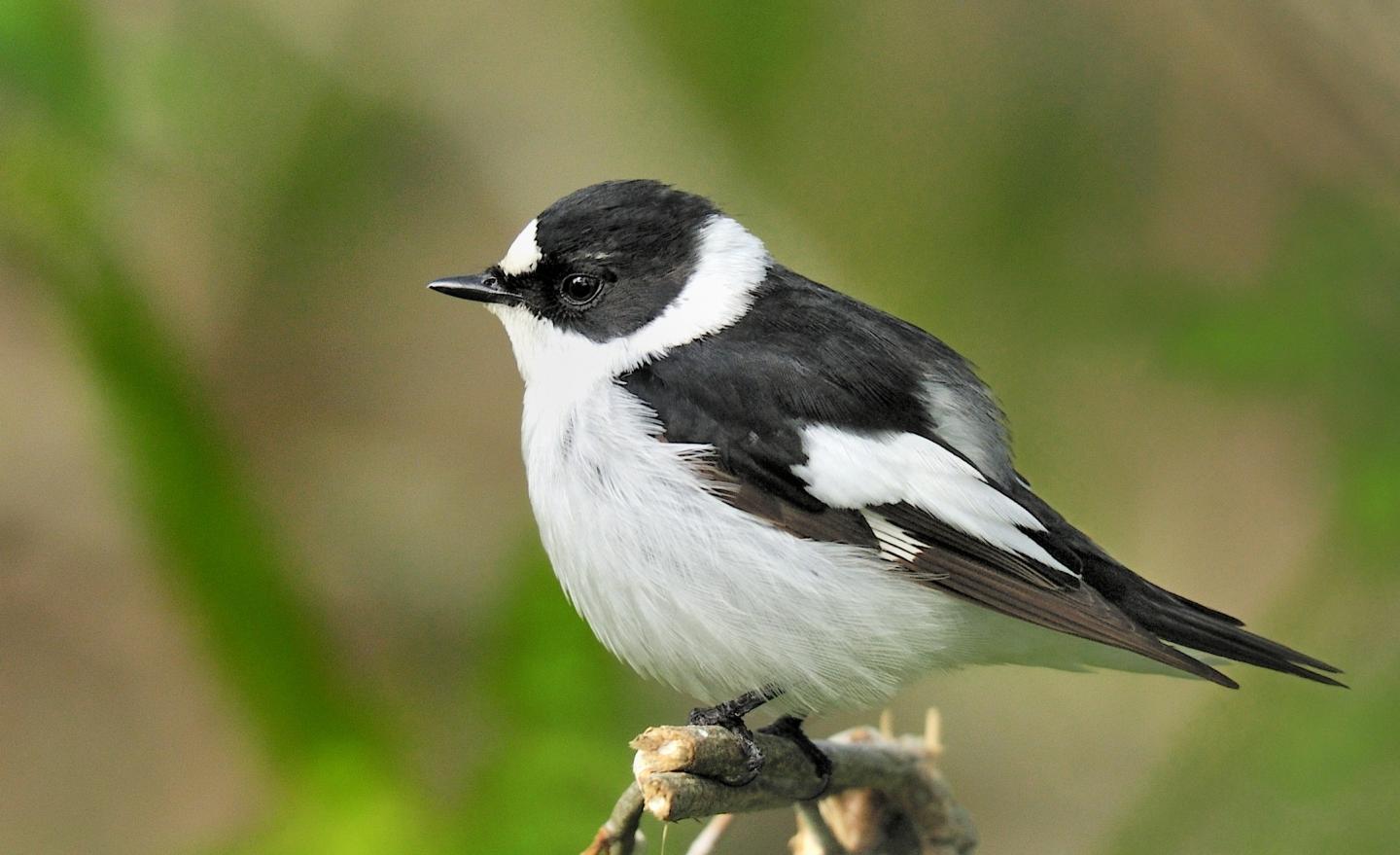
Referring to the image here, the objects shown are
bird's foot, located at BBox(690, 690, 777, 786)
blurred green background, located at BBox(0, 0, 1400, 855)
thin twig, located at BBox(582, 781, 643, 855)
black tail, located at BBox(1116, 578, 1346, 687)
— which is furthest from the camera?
blurred green background, located at BBox(0, 0, 1400, 855)

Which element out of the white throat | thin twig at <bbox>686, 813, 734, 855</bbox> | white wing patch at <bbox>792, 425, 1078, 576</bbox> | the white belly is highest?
the white throat

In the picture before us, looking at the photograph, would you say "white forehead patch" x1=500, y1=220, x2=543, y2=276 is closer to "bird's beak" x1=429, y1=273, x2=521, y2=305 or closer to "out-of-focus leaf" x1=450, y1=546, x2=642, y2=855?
"bird's beak" x1=429, y1=273, x2=521, y2=305

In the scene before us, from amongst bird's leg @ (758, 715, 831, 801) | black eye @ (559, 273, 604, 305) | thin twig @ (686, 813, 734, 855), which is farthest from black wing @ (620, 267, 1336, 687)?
thin twig @ (686, 813, 734, 855)

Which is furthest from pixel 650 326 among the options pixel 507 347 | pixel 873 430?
pixel 507 347

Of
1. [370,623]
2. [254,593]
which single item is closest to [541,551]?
[254,593]

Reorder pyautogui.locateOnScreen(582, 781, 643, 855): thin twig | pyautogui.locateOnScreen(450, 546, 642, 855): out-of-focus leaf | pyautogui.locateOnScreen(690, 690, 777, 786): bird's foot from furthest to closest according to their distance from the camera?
pyautogui.locateOnScreen(450, 546, 642, 855): out-of-focus leaf, pyautogui.locateOnScreen(690, 690, 777, 786): bird's foot, pyautogui.locateOnScreen(582, 781, 643, 855): thin twig

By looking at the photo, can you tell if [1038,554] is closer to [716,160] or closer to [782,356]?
[782,356]

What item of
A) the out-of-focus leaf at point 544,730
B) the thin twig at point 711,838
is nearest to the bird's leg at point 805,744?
the thin twig at point 711,838

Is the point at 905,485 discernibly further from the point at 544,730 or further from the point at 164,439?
the point at 164,439
